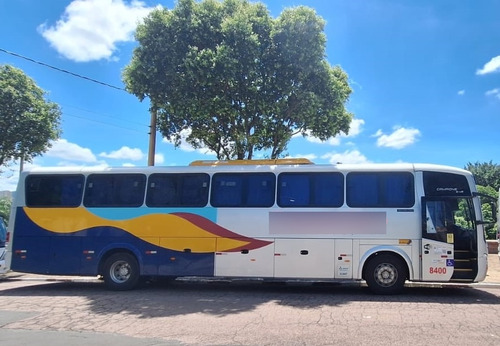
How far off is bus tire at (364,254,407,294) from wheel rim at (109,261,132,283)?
6066mm

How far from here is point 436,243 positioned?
10.2 metres

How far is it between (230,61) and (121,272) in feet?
20.5

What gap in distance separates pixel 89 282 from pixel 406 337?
32.6 ft

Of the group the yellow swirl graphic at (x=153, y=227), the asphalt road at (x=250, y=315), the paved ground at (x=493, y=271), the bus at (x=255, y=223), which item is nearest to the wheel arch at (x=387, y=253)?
the bus at (x=255, y=223)

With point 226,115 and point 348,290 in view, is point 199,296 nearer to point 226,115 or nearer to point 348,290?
point 348,290

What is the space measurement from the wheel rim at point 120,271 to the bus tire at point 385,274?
6.07 meters

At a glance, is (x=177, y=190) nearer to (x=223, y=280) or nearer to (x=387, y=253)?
(x=223, y=280)

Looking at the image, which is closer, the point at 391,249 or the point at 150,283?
the point at 391,249

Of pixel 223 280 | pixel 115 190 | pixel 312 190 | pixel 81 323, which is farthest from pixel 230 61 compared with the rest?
pixel 81 323

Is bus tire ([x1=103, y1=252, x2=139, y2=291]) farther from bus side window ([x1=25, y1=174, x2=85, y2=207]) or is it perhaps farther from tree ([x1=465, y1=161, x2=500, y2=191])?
tree ([x1=465, y1=161, x2=500, y2=191])

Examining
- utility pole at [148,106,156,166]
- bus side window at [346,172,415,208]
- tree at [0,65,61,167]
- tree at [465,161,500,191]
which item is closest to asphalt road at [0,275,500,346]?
bus side window at [346,172,415,208]

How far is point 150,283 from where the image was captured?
1287 cm

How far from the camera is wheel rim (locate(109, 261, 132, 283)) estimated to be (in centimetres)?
1155

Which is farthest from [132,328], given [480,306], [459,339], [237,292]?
[480,306]
